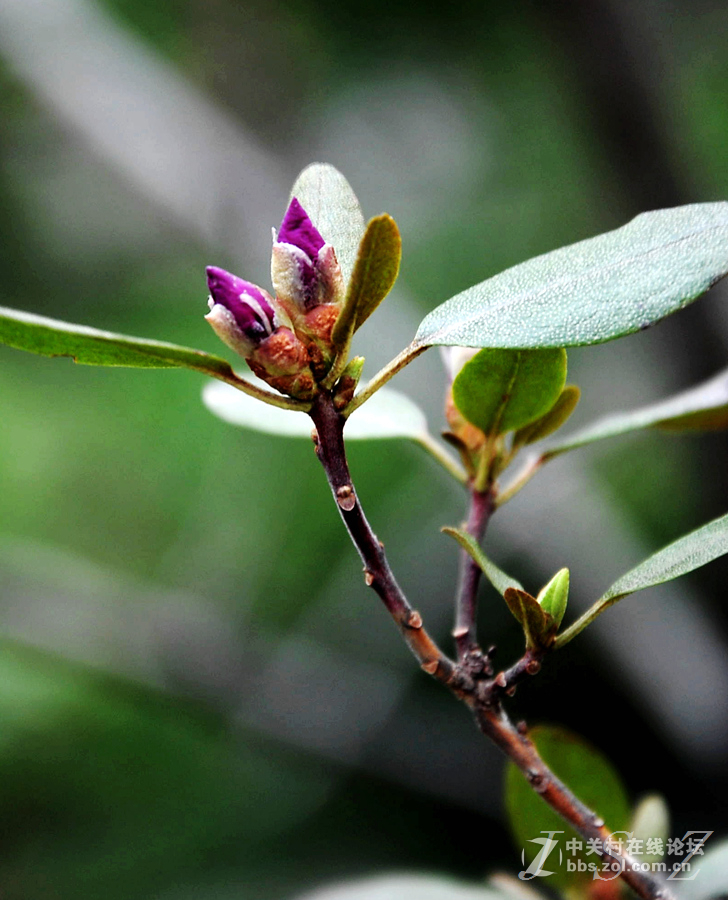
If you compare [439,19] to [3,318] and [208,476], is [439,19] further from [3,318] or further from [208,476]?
[3,318]

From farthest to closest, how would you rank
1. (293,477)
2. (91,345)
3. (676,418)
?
1. (293,477)
2. (676,418)
3. (91,345)

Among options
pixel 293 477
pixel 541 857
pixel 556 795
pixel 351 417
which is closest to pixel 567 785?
pixel 541 857

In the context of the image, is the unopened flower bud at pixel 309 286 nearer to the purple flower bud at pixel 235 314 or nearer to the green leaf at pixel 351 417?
the purple flower bud at pixel 235 314

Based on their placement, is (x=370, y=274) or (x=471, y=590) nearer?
(x=370, y=274)

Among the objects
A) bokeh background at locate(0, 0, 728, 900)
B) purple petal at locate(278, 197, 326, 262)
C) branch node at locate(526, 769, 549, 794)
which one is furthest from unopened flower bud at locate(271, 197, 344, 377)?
bokeh background at locate(0, 0, 728, 900)

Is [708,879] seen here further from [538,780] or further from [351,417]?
[351,417]

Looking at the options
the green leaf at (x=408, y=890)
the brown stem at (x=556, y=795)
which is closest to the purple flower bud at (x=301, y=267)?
the brown stem at (x=556, y=795)
